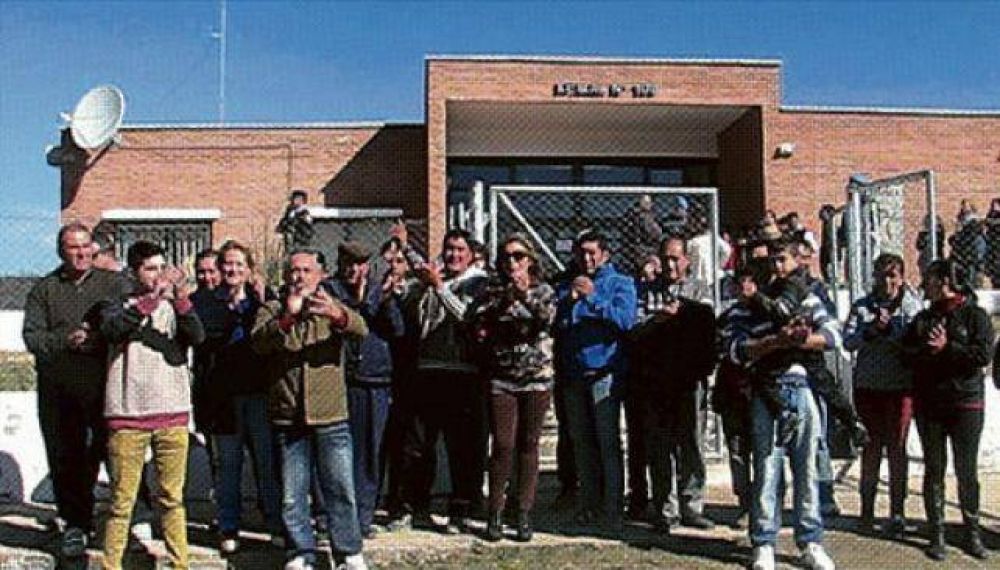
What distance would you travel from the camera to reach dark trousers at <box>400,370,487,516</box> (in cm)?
706

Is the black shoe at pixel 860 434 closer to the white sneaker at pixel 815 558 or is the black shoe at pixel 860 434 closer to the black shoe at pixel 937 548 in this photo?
→ the black shoe at pixel 937 548

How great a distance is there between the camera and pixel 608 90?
20375mm

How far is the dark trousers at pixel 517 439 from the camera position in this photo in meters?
6.77

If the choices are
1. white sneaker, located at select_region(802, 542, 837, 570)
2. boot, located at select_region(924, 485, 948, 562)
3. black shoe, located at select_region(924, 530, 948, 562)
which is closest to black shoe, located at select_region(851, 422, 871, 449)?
boot, located at select_region(924, 485, 948, 562)

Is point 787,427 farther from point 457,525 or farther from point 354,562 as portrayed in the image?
point 354,562

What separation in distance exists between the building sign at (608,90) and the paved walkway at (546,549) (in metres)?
13.7

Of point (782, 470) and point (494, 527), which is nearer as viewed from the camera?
A: point (782, 470)

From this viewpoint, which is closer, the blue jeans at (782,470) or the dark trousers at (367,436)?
the blue jeans at (782,470)

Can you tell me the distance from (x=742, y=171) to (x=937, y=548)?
15.7 meters

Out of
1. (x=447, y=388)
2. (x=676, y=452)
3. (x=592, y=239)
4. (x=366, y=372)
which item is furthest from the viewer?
(x=676, y=452)

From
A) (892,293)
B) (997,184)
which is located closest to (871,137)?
(997,184)

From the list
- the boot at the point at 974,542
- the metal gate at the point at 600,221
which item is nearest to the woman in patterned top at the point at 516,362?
the metal gate at the point at 600,221

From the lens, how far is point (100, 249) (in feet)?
23.9

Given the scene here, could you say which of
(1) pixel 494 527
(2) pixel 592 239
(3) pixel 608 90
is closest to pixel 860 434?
(2) pixel 592 239
